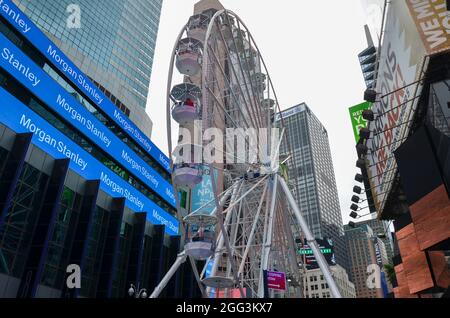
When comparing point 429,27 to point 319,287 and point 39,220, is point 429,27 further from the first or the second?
point 319,287

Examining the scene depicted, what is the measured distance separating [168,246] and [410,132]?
33.2 metres

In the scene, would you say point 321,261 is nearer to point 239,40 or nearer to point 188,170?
point 188,170

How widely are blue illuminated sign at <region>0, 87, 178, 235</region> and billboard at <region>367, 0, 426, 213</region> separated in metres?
25.2

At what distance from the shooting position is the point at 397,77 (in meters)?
22.5

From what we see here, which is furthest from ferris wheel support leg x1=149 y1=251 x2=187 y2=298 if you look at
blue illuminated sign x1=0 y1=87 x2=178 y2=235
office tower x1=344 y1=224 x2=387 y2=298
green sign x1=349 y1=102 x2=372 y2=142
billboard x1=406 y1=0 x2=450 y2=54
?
office tower x1=344 y1=224 x2=387 y2=298

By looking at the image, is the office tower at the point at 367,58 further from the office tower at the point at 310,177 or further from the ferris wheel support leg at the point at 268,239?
the ferris wheel support leg at the point at 268,239

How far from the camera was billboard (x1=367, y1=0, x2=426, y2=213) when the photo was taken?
763 inches

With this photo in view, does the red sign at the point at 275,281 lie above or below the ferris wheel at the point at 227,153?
below

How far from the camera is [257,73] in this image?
27.9 meters

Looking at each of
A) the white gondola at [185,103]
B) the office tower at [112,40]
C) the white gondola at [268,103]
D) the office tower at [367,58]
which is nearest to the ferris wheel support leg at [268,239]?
the white gondola at [268,103]

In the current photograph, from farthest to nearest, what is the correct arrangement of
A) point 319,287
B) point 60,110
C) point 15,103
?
point 319,287 → point 60,110 → point 15,103

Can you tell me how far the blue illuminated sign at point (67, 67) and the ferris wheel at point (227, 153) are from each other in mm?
18196

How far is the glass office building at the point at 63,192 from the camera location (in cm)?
2522

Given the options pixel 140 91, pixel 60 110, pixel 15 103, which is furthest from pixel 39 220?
pixel 140 91
